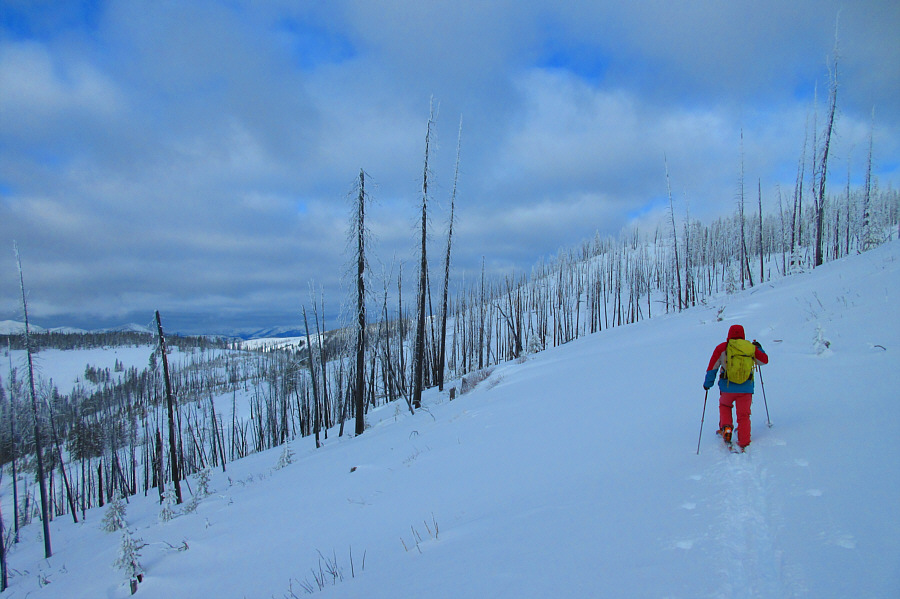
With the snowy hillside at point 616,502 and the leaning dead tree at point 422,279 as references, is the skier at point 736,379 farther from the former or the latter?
the leaning dead tree at point 422,279

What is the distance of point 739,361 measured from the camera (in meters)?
4.82

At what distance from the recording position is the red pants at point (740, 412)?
4551 mm

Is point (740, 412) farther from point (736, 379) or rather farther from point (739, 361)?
point (739, 361)

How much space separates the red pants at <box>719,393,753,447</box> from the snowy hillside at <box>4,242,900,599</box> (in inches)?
7.8

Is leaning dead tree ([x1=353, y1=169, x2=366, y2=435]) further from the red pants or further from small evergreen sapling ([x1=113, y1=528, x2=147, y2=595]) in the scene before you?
the red pants

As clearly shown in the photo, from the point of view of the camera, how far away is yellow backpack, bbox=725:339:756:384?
15.6 ft

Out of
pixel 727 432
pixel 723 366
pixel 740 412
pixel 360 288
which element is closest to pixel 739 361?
pixel 723 366

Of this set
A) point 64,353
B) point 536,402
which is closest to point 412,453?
point 536,402

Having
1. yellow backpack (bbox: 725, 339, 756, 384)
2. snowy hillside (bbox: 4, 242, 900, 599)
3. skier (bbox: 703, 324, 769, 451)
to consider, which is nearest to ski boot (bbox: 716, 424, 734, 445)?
skier (bbox: 703, 324, 769, 451)

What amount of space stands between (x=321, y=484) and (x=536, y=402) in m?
6.22

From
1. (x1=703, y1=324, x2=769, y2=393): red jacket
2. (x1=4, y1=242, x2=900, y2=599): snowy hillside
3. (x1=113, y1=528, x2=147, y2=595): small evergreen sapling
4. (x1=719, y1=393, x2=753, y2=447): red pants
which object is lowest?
(x1=113, y1=528, x2=147, y2=595): small evergreen sapling

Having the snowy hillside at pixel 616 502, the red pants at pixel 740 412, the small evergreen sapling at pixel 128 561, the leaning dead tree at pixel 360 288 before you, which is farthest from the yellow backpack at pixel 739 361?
the leaning dead tree at pixel 360 288

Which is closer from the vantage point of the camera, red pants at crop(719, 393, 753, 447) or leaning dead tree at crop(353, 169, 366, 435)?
red pants at crop(719, 393, 753, 447)

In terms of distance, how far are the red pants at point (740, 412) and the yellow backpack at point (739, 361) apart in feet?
0.66
